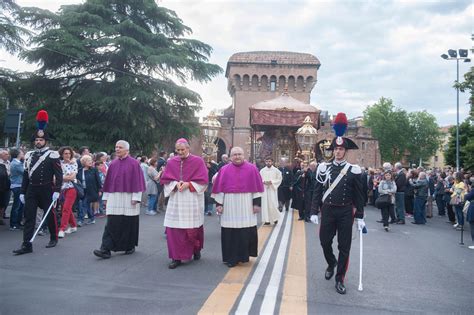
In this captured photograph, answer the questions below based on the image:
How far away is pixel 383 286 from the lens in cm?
572

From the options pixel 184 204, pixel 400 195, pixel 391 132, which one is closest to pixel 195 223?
pixel 184 204

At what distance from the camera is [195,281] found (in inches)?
219

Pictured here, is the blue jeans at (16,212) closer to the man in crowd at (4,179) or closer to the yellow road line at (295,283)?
the man in crowd at (4,179)

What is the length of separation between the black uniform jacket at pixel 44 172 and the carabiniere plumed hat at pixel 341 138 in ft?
16.2

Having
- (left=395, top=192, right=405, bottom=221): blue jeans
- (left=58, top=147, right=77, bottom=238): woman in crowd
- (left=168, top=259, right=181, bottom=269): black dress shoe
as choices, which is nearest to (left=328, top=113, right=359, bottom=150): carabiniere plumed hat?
(left=168, top=259, right=181, bottom=269): black dress shoe

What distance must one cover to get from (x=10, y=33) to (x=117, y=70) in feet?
22.0

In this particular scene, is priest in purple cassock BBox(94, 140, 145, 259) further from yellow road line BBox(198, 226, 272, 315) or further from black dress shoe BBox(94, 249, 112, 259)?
yellow road line BBox(198, 226, 272, 315)

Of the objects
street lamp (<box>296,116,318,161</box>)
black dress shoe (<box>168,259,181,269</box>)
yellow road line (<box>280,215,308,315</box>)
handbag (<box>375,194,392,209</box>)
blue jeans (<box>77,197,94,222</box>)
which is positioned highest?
street lamp (<box>296,116,318,161</box>)

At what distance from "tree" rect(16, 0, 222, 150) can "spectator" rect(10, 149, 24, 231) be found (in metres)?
12.7

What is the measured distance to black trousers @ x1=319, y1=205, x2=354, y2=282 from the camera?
215 inches

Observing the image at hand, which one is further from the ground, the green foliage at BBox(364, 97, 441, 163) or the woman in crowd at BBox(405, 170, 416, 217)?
the green foliage at BBox(364, 97, 441, 163)

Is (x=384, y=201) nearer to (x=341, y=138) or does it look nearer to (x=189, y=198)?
Answer: (x=341, y=138)

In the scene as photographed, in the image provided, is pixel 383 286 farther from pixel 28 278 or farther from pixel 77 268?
pixel 28 278

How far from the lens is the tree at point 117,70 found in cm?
2286
